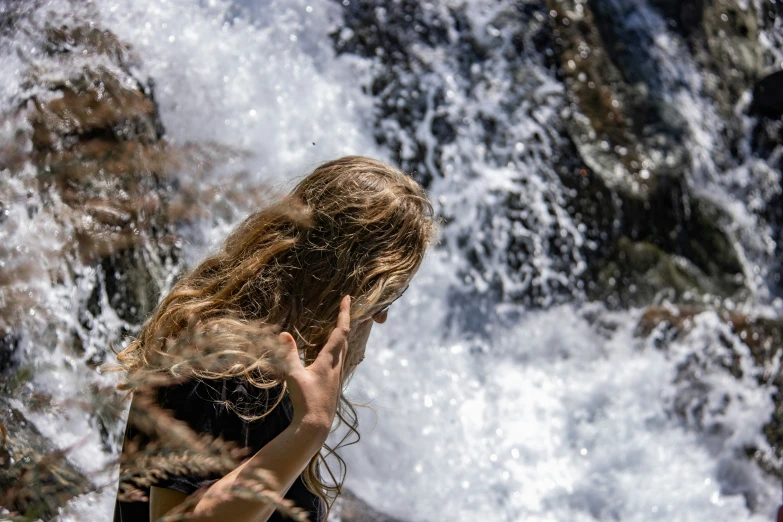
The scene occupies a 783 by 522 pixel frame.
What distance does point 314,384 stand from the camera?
134 centimetres

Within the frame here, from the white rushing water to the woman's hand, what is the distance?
9.10 feet

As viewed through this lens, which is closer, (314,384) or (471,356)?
(314,384)

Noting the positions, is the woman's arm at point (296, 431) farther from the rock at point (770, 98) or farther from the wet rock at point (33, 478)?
the rock at point (770, 98)

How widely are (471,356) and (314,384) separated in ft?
12.4

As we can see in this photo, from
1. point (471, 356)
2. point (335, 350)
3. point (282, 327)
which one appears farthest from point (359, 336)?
point (471, 356)

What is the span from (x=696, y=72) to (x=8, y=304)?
6.58 meters

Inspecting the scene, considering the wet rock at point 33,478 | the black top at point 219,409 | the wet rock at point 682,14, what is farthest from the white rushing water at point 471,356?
the black top at point 219,409

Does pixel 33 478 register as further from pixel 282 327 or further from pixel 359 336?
pixel 359 336

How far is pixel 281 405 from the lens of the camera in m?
1.52

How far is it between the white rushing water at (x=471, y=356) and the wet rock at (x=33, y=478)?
2424 mm

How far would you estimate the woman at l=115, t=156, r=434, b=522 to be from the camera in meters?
1.32

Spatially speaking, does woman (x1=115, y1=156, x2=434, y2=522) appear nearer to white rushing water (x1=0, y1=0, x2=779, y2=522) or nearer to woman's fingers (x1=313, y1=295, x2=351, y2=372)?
woman's fingers (x1=313, y1=295, x2=351, y2=372)

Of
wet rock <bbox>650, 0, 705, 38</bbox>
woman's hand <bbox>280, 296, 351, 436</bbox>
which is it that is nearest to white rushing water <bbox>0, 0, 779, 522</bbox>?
wet rock <bbox>650, 0, 705, 38</bbox>

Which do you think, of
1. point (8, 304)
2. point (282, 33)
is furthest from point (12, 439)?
point (282, 33)
